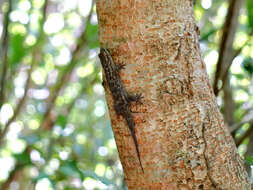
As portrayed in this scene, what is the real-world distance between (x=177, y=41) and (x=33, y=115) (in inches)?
148

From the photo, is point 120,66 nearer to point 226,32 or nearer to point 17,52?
point 226,32

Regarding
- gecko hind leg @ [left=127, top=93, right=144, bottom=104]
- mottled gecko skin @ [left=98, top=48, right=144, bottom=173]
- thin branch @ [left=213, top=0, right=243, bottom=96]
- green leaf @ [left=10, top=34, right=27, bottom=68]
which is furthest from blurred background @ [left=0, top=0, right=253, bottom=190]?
gecko hind leg @ [left=127, top=93, right=144, bottom=104]

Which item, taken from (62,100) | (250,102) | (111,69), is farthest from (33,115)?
(111,69)

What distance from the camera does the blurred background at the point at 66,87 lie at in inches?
122

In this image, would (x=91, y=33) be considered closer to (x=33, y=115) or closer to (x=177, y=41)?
(x=177, y=41)

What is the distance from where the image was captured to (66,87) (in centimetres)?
422

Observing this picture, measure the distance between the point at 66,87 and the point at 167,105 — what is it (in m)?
2.97

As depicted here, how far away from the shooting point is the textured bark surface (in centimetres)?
138

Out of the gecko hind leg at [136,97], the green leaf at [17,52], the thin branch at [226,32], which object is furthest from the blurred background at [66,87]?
the gecko hind leg at [136,97]

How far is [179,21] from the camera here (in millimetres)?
1438

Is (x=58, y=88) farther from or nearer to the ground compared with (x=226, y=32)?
nearer to the ground

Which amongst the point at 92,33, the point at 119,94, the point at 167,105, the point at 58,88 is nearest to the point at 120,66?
the point at 119,94

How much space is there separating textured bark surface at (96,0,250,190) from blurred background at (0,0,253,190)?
132 centimetres

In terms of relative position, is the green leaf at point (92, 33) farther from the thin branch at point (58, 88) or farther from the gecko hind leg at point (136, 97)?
the gecko hind leg at point (136, 97)
